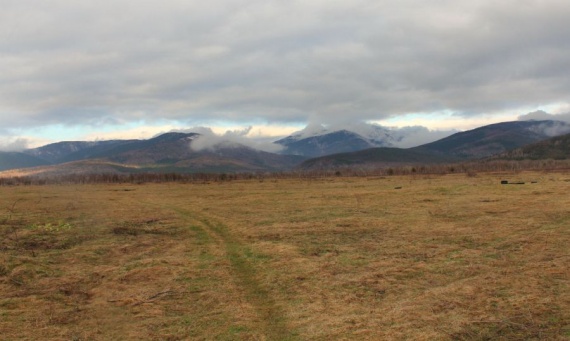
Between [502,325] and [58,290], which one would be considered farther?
[58,290]

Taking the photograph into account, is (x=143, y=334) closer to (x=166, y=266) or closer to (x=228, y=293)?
(x=228, y=293)

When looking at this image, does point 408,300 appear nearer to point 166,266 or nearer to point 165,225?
point 166,266

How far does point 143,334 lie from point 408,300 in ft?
29.8

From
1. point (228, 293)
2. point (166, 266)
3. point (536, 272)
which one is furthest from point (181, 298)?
point (536, 272)

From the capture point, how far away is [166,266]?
20.3 m

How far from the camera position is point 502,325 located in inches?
474

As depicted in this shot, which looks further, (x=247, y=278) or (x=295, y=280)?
(x=247, y=278)

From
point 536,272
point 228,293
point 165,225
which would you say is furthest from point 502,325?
point 165,225

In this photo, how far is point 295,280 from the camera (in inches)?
691

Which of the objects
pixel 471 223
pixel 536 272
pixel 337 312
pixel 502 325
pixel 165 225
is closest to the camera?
pixel 502 325

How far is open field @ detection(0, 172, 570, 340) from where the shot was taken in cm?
1260

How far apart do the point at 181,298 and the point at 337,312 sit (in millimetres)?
6241

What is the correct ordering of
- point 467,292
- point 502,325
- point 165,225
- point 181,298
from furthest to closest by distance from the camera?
point 165,225, point 181,298, point 467,292, point 502,325

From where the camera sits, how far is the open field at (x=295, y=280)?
1260 centimetres
